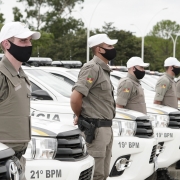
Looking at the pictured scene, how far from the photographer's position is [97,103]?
19.2ft

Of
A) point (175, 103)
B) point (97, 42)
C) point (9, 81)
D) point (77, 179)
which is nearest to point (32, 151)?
point (77, 179)

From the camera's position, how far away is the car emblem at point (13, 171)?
3.78 meters

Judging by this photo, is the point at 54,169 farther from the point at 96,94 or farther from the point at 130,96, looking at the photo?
the point at 130,96

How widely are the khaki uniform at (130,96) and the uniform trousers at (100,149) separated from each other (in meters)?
1.88

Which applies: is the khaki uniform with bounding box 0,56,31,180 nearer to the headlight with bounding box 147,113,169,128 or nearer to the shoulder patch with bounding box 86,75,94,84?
the shoulder patch with bounding box 86,75,94,84

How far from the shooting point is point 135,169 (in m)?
6.86

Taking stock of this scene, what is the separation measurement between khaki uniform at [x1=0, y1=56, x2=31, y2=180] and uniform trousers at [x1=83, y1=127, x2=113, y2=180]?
5.15 ft

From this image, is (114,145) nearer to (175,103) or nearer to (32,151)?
(32,151)

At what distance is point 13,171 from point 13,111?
1.76ft

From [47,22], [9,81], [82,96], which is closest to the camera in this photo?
[9,81]

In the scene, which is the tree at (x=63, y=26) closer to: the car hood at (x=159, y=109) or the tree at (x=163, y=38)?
the tree at (x=163, y=38)

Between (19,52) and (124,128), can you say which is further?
(124,128)

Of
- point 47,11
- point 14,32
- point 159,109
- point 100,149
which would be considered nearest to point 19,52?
point 14,32

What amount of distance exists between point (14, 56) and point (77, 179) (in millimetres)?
1194
